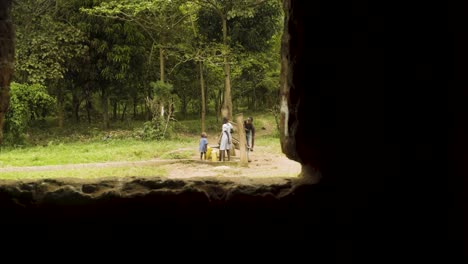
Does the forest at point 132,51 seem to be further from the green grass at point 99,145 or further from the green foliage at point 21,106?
the green grass at point 99,145

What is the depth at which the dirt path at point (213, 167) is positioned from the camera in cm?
980

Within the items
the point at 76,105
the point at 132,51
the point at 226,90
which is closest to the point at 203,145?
the point at 226,90

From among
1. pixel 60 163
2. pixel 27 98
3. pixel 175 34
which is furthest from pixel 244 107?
pixel 60 163

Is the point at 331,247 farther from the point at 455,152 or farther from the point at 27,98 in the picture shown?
the point at 27,98

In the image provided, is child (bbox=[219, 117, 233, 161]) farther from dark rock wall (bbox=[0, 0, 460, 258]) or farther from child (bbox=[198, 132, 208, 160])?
dark rock wall (bbox=[0, 0, 460, 258])

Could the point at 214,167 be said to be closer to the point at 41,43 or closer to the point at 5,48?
the point at 41,43

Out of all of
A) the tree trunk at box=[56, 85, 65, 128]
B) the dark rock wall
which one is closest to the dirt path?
the dark rock wall

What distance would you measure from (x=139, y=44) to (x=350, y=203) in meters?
17.2

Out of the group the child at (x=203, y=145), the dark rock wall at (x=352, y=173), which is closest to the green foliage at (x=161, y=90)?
the child at (x=203, y=145)

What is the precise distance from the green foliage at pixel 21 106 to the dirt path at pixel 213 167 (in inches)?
203

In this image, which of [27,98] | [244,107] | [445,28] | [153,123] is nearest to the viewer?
[445,28]

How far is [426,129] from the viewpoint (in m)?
1.74

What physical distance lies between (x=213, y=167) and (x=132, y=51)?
8.49 metres

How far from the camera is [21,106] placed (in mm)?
14523
